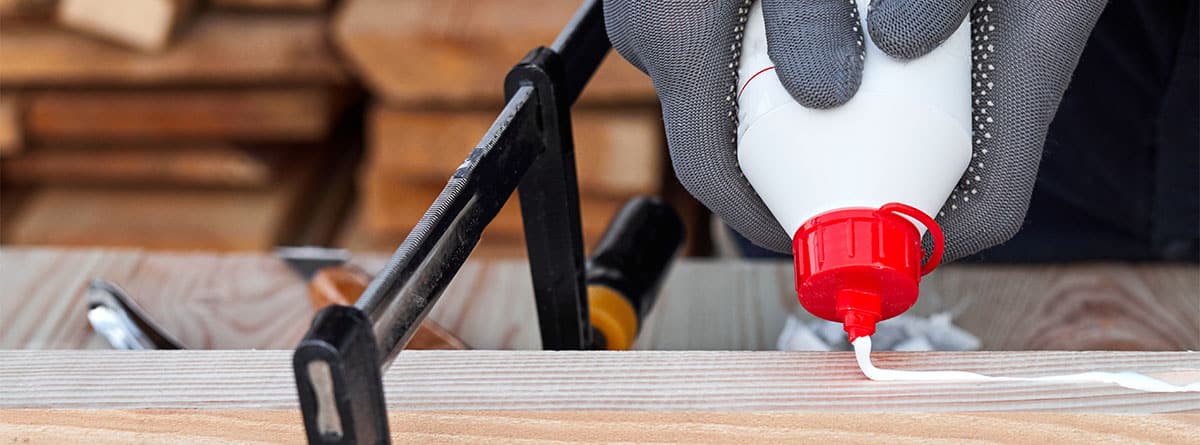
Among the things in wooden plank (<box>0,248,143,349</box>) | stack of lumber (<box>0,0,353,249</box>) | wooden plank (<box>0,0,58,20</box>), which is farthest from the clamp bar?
wooden plank (<box>0,0,58,20</box>)

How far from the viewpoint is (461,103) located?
1.57m

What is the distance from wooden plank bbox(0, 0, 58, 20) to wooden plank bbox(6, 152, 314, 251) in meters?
0.32

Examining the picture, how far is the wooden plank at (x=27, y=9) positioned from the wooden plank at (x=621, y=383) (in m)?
1.16

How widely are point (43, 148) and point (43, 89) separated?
0.35ft

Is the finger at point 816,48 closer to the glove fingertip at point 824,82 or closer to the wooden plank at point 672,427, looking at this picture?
the glove fingertip at point 824,82

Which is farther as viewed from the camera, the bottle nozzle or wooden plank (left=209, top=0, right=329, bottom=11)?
wooden plank (left=209, top=0, right=329, bottom=11)

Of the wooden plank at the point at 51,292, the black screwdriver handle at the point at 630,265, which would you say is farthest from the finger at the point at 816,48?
the wooden plank at the point at 51,292

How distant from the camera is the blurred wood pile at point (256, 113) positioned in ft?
4.89

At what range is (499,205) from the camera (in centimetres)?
53

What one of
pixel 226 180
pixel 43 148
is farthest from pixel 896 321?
pixel 43 148

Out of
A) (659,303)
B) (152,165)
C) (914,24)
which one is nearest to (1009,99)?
(914,24)

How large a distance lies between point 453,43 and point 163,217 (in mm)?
607

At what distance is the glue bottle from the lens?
0.47 m

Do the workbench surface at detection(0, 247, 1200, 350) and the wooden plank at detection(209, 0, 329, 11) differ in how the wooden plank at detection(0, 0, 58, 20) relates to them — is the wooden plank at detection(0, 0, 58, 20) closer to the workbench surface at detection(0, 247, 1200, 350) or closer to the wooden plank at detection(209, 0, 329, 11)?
the wooden plank at detection(209, 0, 329, 11)
